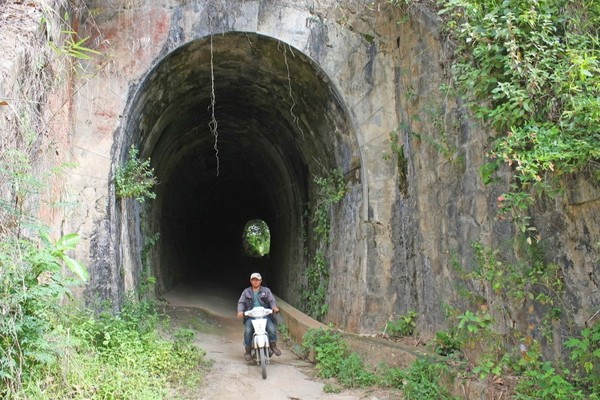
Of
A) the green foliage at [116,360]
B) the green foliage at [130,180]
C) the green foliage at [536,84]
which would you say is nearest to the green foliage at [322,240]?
the green foliage at [116,360]

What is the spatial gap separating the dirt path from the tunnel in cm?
142

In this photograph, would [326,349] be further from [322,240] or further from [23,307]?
[23,307]

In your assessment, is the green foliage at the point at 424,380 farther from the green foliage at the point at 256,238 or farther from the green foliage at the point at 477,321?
the green foliage at the point at 256,238

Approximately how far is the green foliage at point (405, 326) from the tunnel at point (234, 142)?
7.28 feet

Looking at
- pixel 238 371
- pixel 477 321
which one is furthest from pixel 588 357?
pixel 238 371

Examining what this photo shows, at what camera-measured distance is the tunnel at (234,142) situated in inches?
299

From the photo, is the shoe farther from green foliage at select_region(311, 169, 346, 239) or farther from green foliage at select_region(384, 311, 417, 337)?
green foliage at select_region(311, 169, 346, 239)

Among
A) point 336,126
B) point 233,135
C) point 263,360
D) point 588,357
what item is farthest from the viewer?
point 233,135

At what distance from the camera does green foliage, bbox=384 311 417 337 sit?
6.48 m

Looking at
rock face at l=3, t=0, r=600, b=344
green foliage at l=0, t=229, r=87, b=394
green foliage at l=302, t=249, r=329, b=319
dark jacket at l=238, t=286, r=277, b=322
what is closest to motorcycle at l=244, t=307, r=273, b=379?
dark jacket at l=238, t=286, r=277, b=322

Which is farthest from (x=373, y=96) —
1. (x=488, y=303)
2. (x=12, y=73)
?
(x=12, y=73)

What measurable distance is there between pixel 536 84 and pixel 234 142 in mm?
9696

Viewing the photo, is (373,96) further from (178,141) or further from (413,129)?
(178,141)

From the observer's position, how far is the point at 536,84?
409 cm
